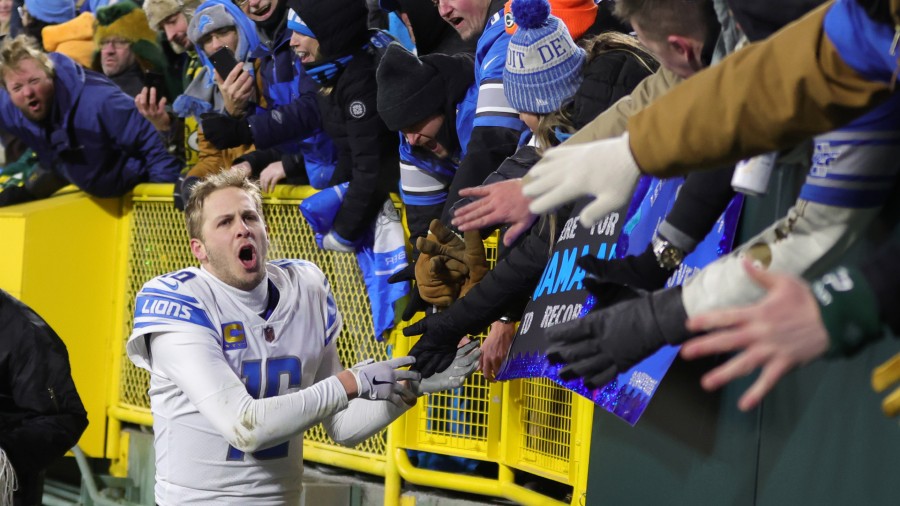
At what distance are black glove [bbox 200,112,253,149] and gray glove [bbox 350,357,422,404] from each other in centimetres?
201

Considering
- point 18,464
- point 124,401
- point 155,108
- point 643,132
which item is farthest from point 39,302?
point 643,132

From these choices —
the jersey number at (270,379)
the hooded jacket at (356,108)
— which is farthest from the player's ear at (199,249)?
the hooded jacket at (356,108)

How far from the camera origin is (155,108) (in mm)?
6859

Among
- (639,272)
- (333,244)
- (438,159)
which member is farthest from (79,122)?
(639,272)

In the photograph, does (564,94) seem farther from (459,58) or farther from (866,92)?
(866,92)

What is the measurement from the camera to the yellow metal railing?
15.9 ft

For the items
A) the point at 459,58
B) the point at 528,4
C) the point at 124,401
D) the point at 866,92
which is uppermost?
the point at 866,92

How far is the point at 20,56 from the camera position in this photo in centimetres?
727

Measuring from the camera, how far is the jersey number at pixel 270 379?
14.0ft

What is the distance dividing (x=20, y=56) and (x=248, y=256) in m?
3.54

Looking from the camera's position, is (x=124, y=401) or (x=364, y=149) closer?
(x=364, y=149)

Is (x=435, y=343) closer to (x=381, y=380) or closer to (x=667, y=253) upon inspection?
(x=381, y=380)

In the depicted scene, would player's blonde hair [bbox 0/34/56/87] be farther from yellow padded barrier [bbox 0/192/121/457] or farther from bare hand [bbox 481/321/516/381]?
bare hand [bbox 481/321/516/381]

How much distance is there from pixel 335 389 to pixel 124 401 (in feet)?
13.3
